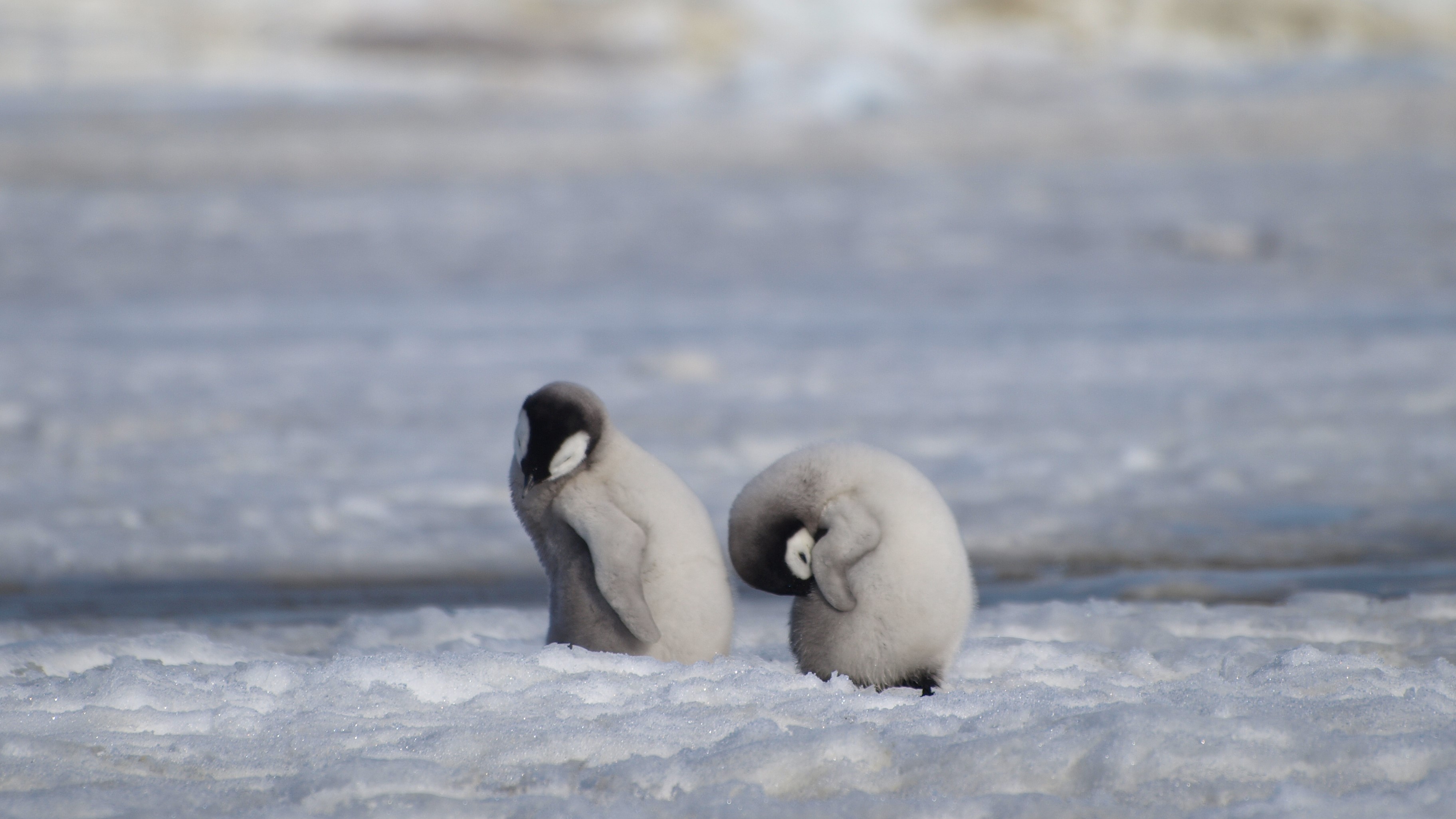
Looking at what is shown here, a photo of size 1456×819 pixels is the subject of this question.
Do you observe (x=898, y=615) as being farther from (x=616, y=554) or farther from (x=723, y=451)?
(x=723, y=451)

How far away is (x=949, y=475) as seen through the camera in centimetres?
492

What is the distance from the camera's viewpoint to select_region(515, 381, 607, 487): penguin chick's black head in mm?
2465

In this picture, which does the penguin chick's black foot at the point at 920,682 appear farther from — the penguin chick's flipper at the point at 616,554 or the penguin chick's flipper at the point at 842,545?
the penguin chick's flipper at the point at 616,554

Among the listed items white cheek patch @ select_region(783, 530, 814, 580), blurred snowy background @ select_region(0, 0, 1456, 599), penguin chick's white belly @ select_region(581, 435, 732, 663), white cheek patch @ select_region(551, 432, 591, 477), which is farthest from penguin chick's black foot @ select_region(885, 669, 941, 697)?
blurred snowy background @ select_region(0, 0, 1456, 599)

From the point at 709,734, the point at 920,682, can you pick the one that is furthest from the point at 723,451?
the point at 709,734

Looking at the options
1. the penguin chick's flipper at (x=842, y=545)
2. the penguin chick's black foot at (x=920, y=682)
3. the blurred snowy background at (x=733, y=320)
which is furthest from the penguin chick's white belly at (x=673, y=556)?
the blurred snowy background at (x=733, y=320)

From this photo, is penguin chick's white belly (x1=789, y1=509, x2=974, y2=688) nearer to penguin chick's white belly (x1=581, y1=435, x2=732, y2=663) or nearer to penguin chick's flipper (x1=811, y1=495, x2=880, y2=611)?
penguin chick's flipper (x1=811, y1=495, x2=880, y2=611)

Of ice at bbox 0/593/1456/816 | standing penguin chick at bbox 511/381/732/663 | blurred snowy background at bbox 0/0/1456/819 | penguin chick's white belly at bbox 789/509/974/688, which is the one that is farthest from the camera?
standing penguin chick at bbox 511/381/732/663

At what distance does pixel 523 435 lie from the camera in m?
2.51

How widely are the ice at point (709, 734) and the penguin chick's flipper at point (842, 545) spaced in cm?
15

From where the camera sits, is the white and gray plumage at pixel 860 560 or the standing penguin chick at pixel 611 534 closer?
the white and gray plumage at pixel 860 560

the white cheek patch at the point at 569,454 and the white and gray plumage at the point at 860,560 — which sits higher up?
the white cheek patch at the point at 569,454

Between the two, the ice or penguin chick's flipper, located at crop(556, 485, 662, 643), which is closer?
the ice

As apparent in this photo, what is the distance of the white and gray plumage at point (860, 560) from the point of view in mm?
2344
